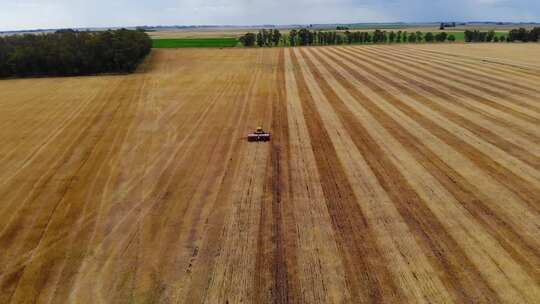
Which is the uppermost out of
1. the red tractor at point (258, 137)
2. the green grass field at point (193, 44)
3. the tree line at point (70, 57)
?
the green grass field at point (193, 44)

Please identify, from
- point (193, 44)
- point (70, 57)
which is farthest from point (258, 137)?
point (193, 44)

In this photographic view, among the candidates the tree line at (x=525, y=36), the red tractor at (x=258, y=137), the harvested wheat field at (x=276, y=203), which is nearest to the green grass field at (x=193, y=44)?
the harvested wheat field at (x=276, y=203)

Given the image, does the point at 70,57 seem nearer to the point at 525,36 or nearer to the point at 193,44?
the point at 193,44

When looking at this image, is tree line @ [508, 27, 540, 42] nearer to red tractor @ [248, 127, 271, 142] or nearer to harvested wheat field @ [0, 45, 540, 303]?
harvested wheat field @ [0, 45, 540, 303]

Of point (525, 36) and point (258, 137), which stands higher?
point (525, 36)

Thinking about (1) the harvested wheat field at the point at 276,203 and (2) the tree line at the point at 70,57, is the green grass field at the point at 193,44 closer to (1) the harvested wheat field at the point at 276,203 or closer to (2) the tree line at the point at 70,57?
(2) the tree line at the point at 70,57

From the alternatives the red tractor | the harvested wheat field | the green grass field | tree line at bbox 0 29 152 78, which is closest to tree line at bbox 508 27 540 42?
the green grass field

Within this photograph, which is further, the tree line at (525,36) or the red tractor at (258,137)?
the tree line at (525,36)
